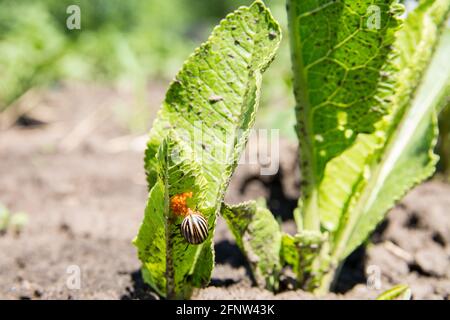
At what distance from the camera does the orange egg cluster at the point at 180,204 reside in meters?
1.37

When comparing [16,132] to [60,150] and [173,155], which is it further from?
[173,155]

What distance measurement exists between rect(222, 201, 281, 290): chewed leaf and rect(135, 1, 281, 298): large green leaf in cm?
13

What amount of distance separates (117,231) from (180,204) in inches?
49.3

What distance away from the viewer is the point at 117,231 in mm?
2551

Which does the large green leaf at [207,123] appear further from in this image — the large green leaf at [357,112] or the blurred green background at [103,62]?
the blurred green background at [103,62]

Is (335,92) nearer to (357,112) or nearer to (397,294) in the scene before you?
(357,112)

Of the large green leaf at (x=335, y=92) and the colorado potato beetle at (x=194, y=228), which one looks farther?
the large green leaf at (x=335, y=92)

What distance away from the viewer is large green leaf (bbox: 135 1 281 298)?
144 cm

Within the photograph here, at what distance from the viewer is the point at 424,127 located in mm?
1863

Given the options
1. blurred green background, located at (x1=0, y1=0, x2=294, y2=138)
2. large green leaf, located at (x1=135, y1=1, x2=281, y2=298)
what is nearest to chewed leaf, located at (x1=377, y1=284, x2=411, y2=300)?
large green leaf, located at (x1=135, y1=1, x2=281, y2=298)

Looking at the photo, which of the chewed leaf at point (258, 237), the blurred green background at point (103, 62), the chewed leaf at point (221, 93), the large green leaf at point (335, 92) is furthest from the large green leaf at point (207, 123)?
the blurred green background at point (103, 62)

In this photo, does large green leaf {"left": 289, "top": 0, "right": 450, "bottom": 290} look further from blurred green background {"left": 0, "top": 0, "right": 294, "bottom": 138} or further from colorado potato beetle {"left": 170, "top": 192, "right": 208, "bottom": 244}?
blurred green background {"left": 0, "top": 0, "right": 294, "bottom": 138}

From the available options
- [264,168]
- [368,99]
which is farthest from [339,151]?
[264,168]

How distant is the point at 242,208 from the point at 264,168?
1.43 meters
